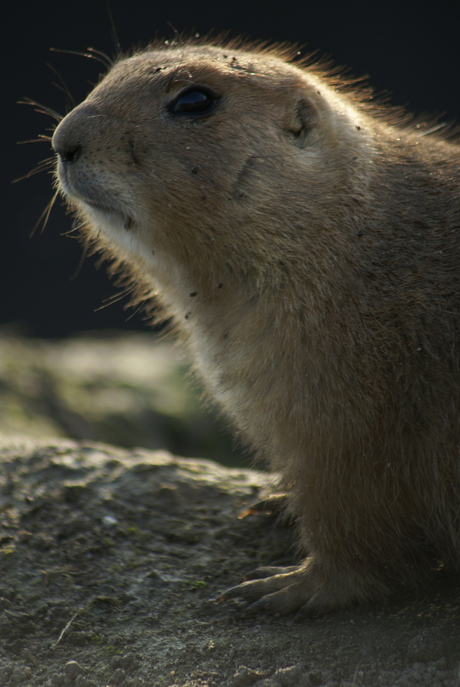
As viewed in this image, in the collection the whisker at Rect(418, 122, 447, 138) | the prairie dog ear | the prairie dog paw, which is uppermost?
the prairie dog ear

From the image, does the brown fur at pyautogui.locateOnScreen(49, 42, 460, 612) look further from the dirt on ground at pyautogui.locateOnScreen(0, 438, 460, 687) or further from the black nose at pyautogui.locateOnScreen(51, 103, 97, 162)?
the dirt on ground at pyautogui.locateOnScreen(0, 438, 460, 687)

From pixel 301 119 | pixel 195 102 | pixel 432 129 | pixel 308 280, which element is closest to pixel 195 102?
pixel 195 102

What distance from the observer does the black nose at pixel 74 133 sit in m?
3.11

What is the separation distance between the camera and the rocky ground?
2.76 m

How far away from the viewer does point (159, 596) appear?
3.34 metres

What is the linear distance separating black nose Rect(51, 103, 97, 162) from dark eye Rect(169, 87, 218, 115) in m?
0.39

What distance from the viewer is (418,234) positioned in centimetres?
309

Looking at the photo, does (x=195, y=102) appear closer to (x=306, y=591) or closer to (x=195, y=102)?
(x=195, y=102)

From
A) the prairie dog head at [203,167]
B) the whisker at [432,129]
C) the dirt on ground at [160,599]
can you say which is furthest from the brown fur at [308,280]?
the whisker at [432,129]

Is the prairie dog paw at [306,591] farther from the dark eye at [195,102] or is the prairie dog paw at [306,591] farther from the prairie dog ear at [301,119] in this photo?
the dark eye at [195,102]

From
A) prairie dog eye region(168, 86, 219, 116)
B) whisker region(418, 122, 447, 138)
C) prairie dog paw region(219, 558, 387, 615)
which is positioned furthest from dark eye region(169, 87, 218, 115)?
prairie dog paw region(219, 558, 387, 615)

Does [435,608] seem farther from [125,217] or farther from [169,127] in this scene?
[169,127]

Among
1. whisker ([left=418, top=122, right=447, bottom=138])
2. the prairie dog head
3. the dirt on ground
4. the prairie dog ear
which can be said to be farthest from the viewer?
whisker ([left=418, top=122, right=447, bottom=138])

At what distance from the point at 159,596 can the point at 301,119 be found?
95.6 inches
